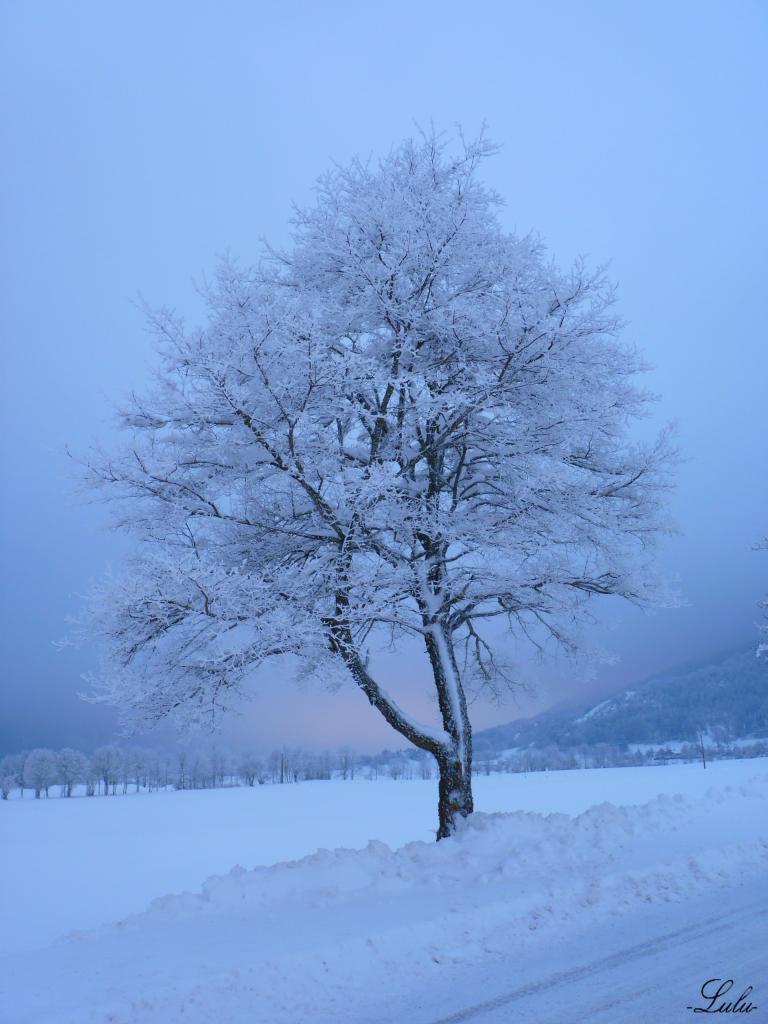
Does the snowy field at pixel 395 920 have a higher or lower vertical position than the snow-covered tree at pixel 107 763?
higher

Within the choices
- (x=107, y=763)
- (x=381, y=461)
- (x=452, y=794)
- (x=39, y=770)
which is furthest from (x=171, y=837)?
(x=107, y=763)

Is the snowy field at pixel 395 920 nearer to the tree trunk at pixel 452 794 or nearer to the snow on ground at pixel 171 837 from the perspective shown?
the snow on ground at pixel 171 837

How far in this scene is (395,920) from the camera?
6.45 m

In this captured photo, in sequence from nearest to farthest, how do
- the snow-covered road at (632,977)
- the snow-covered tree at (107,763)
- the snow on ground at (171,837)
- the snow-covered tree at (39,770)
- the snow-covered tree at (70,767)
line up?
the snow-covered road at (632,977) < the snow on ground at (171,837) < the snow-covered tree at (39,770) < the snow-covered tree at (70,767) < the snow-covered tree at (107,763)

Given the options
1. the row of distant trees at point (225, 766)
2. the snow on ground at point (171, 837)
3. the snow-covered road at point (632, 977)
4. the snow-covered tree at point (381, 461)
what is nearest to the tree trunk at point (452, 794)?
the snow-covered tree at point (381, 461)

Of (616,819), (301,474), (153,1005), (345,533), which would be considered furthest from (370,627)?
(153,1005)

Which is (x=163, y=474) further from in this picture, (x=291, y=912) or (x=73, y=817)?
(x=73, y=817)

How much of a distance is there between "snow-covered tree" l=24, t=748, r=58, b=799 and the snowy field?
6849 centimetres

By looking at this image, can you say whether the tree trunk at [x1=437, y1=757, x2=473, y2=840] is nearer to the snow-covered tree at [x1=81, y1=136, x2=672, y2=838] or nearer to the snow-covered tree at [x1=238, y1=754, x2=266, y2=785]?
the snow-covered tree at [x1=81, y1=136, x2=672, y2=838]

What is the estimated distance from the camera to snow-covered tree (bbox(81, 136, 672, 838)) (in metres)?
8.65

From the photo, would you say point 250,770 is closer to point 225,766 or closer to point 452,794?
point 225,766

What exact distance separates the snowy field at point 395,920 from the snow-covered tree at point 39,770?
225 ft

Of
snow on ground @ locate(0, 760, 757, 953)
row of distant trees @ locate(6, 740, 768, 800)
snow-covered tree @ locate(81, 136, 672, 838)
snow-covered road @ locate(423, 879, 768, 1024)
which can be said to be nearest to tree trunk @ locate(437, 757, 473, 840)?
snow-covered tree @ locate(81, 136, 672, 838)

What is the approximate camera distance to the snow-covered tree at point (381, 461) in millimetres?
8648
